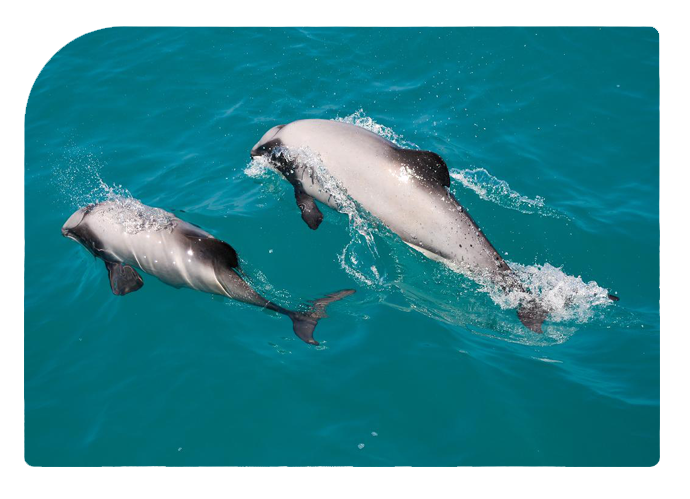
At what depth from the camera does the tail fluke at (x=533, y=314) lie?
10.5 m

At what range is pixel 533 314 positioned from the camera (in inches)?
417

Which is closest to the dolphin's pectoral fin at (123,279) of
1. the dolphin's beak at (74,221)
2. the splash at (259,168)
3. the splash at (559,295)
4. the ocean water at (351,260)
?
the ocean water at (351,260)

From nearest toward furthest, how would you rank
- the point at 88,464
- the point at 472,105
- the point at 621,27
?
1. the point at 88,464
2. the point at 472,105
3. the point at 621,27

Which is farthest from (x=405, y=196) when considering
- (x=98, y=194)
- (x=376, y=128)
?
(x=98, y=194)

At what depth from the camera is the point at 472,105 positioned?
16.2 metres

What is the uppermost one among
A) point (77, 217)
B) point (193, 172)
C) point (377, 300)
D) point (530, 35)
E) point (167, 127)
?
point (530, 35)

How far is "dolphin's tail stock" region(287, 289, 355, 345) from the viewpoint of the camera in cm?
1028

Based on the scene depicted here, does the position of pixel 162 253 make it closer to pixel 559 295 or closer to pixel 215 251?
pixel 215 251

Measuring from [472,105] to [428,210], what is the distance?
590 centimetres

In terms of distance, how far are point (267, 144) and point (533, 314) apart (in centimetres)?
704

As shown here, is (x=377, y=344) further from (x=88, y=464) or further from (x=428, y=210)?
(x=88, y=464)

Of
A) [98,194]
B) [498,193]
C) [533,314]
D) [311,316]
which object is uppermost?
[498,193]

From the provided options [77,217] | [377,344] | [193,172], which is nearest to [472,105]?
[193,172]

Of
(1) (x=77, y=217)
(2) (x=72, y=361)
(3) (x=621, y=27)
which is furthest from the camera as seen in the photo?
(3) (x=621, y=27)
